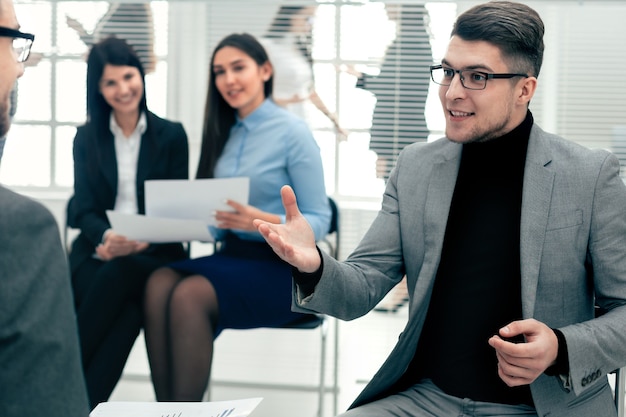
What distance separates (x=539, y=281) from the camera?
1641 millimetres

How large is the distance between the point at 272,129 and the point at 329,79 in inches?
34.9

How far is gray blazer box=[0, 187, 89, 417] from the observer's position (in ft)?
2.58

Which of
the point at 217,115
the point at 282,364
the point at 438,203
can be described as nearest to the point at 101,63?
the point at 217,115

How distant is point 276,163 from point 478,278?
1318mm

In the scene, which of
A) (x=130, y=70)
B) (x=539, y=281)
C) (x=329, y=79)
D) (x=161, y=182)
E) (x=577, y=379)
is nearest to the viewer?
(x=577, y=379)

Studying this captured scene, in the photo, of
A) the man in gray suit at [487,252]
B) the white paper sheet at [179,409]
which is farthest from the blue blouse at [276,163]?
the white paper sheet at [179,409]

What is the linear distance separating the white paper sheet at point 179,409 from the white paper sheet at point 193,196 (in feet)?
4.50

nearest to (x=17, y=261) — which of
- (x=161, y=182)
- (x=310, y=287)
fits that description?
(x=310, y=287)

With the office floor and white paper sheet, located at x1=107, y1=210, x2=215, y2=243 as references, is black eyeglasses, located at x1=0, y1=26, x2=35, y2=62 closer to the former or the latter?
white paper sheet, located at x1=107, y1=210, x2=215, y2=243

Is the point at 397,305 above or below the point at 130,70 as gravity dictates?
below

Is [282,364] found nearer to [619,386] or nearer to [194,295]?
[194,295]

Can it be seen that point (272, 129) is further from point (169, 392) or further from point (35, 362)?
point (35, 362)

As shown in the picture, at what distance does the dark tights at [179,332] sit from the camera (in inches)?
102

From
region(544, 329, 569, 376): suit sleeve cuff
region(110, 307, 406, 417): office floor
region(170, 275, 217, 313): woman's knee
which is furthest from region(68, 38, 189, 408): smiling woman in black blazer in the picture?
region(544, 329, 569, 376): suit sleeve cuff
